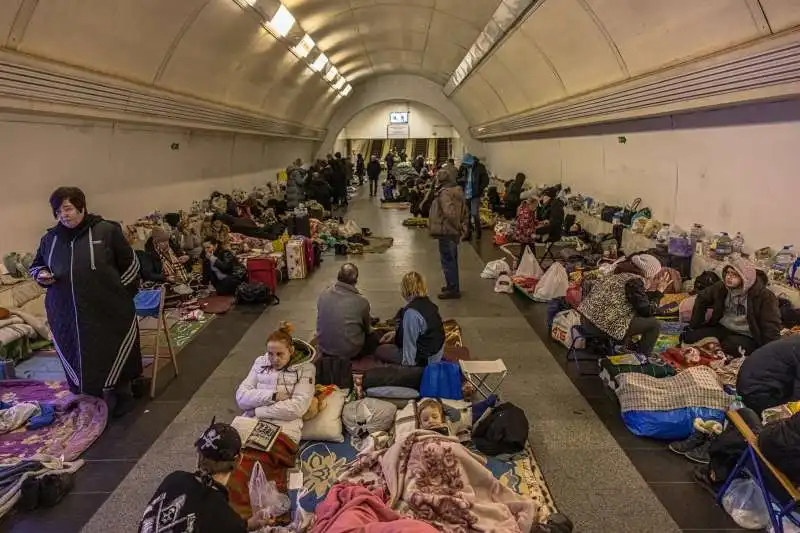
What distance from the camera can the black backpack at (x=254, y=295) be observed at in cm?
827

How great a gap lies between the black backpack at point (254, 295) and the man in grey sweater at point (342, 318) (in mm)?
3079

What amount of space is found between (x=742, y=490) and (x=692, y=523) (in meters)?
0.40

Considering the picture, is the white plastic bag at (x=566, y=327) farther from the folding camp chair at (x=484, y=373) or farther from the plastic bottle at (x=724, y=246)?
the plastic bottle at (x=724, y=246)

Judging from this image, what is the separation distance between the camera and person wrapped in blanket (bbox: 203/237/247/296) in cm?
870

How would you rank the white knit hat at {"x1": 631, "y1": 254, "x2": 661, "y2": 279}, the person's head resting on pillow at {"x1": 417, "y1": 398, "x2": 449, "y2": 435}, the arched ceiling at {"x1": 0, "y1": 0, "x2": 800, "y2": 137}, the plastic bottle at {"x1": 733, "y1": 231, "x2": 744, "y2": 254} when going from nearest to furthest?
the person's head resting on pillow at {"x1": 417, "y1": 398, "x2": 449, "y2": 435}
the arched ceiling at {"x1": 0, "y1": 0, "x2": 800, "y2": 137}
the white knit hat at {"x1": 631, "y1": 254, "x2": 661, "y2": 279}
the plastic bottle at {"x1": 733, "y1": 231, "x2": 744, "y2": 254}

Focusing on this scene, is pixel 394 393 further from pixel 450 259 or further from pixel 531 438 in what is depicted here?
pixel 450 259

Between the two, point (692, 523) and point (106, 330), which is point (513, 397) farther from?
point (106, 330)

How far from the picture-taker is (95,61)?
6.75m

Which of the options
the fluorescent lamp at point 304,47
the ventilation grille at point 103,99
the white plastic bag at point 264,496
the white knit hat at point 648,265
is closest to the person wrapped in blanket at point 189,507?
the white plastic bag at point 264,496

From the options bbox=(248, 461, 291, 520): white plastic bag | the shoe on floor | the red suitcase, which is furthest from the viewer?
the red suitcase

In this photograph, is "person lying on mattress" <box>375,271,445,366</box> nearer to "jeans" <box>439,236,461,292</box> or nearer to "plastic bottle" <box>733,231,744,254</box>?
"jeans" <box>439,236,461,292</box>

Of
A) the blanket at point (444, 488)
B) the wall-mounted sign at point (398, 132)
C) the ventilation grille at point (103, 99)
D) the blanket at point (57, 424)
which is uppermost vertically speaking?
the wall-mounted sign at point (398, 132)

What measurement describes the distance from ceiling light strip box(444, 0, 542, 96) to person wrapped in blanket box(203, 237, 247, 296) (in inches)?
233

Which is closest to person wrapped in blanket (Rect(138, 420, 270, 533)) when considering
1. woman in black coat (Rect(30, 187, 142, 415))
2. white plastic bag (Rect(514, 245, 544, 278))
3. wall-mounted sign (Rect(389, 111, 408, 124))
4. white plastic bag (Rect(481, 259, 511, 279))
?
woman in black coat (Rect(30, 187, 142, 415))
